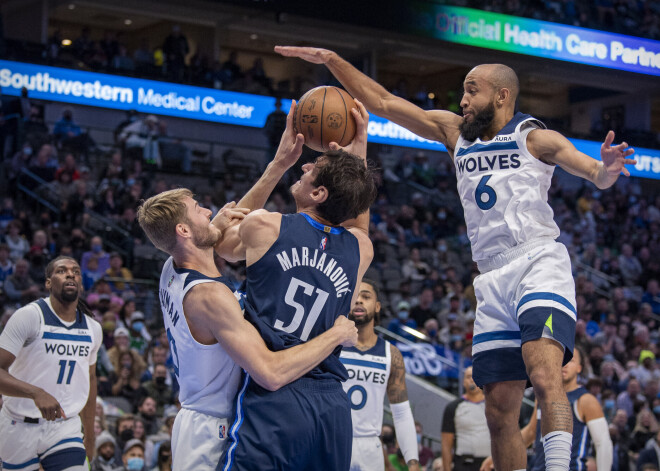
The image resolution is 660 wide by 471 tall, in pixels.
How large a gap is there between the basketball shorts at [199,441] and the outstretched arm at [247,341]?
0.39 meters

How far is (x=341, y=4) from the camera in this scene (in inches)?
805

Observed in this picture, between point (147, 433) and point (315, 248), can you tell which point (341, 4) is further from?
point (315, 248)

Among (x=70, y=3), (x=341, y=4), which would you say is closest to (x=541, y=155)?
(x=341, y=4)

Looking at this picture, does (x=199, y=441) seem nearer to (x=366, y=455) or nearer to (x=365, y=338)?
(x=366, y=455)

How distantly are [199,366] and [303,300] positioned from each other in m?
0.58

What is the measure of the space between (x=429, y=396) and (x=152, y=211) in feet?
31.6

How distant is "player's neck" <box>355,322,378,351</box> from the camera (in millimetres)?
7066

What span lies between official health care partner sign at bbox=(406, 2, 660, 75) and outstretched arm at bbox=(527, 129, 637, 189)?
17316 millimetres

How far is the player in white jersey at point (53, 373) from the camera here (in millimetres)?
6602

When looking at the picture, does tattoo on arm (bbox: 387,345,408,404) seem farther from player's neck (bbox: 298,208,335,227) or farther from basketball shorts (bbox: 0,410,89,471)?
player's neck (bbox: 298,208,335,227)

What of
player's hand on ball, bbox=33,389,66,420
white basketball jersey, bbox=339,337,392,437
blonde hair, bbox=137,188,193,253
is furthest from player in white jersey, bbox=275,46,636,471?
player's hand on ball, bbox=33,389,66,420

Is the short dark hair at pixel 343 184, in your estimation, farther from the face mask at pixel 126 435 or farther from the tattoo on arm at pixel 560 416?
the face mask at pixel 126 435

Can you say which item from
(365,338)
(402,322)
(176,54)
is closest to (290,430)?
(365,338)

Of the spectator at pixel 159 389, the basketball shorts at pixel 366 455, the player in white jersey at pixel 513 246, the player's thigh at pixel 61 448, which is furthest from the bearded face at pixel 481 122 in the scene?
the spectator at pixel 159 389
